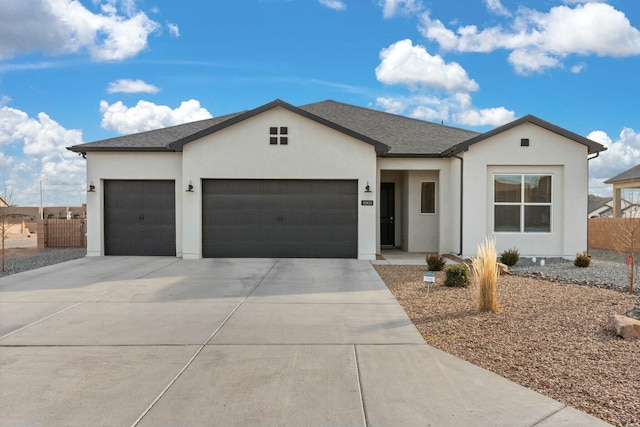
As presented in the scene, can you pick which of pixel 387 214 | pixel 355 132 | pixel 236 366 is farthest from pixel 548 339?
pixel 387 214

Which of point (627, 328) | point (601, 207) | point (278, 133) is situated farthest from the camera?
point (601, 207)

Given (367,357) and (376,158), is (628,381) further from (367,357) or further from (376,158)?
(376,158)

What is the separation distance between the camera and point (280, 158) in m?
14.7

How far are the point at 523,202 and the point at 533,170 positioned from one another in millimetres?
1024

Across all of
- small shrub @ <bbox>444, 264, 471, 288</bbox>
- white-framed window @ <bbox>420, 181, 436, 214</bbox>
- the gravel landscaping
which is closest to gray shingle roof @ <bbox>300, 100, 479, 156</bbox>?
white-framed window @ <bbox>420, 181, 436, 214</bbox>

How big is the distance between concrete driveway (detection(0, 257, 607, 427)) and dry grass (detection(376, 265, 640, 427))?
0.31 meters

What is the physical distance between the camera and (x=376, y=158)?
1512 cm

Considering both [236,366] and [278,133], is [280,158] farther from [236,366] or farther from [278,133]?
[236,366]

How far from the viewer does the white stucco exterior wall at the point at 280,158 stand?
1470 cm

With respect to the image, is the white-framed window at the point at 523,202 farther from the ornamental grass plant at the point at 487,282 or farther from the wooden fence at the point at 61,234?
the wooden fence at the point at 61,234

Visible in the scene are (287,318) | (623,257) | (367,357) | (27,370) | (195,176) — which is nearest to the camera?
(27,370)

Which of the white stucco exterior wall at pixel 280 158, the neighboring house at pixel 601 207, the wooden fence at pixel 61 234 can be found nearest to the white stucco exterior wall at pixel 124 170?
the white stucco exterior wall at pixel 280 158

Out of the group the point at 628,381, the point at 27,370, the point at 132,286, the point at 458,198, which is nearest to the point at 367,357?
the point at 628,381

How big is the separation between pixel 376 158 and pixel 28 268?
10399 millimetres
